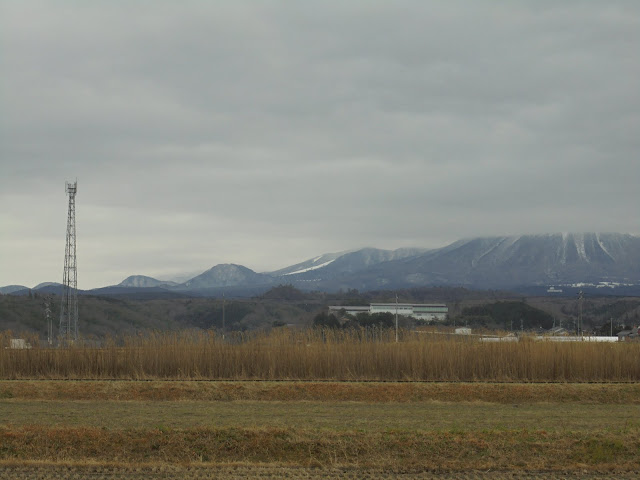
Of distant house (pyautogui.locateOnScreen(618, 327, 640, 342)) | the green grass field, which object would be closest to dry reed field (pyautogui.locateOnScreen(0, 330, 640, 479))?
the green grass field

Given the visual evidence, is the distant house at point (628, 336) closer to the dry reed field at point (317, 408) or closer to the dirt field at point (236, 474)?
the dry reed field at point (317, 408)

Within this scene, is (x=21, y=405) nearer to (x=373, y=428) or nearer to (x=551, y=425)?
(x=373, y=428)

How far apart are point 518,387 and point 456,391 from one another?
5.90 ft

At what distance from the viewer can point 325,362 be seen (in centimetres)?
2352

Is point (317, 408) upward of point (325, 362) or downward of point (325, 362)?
downward

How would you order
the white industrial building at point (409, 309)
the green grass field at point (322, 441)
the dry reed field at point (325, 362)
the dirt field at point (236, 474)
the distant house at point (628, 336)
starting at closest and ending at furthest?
the dirt field at point (236, 474) < the green grass field at point (322, 441) < the dry reed field at point (325, 362) < the distant house at point (628, 336) < the white industrial building at point (409, 309)

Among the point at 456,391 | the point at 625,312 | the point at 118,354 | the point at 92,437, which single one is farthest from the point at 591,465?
the point at 625,312

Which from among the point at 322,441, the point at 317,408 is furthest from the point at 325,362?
the point at 322,441

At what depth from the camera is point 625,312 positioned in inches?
3819

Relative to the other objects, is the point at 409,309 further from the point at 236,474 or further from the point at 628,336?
the point at 236,474

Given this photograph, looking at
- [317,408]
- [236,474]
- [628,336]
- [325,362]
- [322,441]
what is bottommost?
[628,336]

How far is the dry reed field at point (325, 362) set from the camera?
77.0ft

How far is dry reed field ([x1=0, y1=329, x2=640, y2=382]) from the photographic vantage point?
23.5m

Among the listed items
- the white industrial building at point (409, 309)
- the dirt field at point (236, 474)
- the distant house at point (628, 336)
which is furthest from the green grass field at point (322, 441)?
the white industrial building at point (409, 309)
